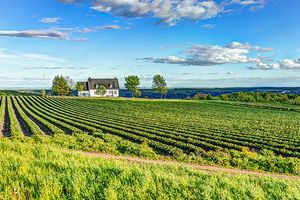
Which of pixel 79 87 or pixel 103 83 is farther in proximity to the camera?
pixel 103 83

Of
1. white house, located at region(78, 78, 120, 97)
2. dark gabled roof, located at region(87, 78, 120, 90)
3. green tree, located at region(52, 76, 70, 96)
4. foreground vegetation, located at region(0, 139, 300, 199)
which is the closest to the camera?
foreground vegetation, located at region(0, 139, 300, 199)

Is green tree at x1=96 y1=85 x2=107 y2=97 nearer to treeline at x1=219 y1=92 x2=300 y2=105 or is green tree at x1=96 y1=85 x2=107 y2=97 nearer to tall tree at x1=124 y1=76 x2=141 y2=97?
tall tree at x1=124 y1=76 x2=141 y2=97

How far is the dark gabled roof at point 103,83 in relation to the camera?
489ft

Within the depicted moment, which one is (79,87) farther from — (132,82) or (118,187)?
(118,187)

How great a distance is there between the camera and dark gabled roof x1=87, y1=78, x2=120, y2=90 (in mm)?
149000

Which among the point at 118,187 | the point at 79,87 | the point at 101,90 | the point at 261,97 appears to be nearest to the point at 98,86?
the point at 101,90

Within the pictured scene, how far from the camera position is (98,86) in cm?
14825

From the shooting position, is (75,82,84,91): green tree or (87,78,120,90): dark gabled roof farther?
(87,78,120,90): dark gabled roof

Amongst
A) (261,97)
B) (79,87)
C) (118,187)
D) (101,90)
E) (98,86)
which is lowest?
(261,97)

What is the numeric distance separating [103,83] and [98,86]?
10.7 feet

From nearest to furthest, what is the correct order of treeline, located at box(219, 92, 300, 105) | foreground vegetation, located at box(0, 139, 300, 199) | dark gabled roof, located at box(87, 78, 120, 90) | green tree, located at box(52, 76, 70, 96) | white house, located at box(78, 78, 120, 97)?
foreground vegetation, located at box(0, 139, 300, 199) → treeline, located at box(219, 92, 300, 105) → green tree, located at box(52, 76, 70, 96) → white house, located at box(78, 78, 120, 97) → dark gabled roof, located at box(87, 78, 120, 90)

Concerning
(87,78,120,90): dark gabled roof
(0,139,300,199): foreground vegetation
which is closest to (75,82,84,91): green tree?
(87,78,120,90): dark gabled roof

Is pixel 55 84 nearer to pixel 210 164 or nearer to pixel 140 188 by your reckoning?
pixel 210 164

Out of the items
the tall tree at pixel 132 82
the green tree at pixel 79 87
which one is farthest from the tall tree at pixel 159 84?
the green tree at pixel 79 87
